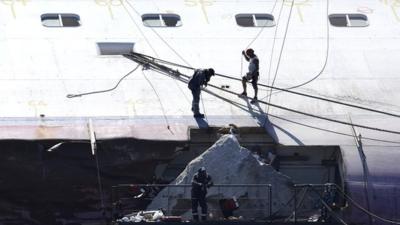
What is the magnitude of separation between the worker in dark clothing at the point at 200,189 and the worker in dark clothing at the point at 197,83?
2637mm

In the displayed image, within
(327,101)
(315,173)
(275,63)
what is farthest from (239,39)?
(315,173)

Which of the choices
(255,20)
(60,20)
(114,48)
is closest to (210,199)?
(114,48)

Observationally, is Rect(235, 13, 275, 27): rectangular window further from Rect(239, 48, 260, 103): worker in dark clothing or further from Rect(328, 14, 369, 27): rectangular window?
Rect(239, 48, 260, 103): worker in dark clothing

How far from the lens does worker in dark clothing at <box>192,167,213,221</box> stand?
19.3 metres

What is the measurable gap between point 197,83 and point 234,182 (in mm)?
2370

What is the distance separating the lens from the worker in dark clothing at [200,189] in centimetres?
1927

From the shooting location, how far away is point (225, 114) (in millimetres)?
22266

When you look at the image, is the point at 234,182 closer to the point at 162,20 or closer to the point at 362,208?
the point at 362,208

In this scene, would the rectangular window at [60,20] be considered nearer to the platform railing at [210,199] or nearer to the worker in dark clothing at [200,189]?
the platform railing at [210,199]

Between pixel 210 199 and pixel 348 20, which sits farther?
pixel 348 20

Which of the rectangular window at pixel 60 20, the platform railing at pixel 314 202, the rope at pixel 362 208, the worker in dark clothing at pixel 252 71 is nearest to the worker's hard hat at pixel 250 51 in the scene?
the worker in dark clothing at pixel 252 71

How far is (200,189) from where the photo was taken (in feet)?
63.4

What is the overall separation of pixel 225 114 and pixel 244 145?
1045mm

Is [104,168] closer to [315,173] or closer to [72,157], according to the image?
[72,157]
